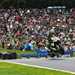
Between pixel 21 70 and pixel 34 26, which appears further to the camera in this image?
pixel 34 26

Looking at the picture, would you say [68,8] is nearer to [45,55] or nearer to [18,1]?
[18,1]

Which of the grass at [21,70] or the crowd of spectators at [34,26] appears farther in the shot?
the crowd of spectators at [34,26]

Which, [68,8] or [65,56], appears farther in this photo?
[68,8]

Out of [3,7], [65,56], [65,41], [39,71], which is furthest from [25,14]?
[39,71]

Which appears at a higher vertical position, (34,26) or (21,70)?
(34,26)

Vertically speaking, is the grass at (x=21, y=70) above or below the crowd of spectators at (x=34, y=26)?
below

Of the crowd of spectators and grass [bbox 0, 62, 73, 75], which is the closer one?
grass [bbox 0, 62, 73, 75]

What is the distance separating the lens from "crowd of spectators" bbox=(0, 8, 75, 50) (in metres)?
37.9

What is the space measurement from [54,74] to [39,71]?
1405 mm

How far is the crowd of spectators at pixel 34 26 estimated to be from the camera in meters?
37.9

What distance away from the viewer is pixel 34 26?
1688 inches

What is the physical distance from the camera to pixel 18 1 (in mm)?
52688

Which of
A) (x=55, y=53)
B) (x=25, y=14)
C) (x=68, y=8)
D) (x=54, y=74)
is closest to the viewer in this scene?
(x=54, y=74)

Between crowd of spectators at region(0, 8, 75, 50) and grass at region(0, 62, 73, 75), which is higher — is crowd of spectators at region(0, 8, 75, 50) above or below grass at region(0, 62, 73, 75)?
above
